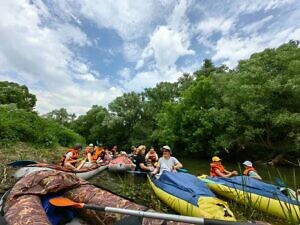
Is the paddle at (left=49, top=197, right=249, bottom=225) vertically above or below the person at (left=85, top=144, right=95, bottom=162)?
below

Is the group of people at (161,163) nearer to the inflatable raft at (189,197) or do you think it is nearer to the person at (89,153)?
the inflatable raft at (189,197)

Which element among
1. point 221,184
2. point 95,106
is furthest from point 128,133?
point 221,184

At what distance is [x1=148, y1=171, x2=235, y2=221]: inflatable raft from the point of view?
470 centimetres

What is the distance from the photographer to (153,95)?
45.7 metres

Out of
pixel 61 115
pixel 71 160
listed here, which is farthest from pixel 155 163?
pixel 61 115

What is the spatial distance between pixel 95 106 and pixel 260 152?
39.4 m

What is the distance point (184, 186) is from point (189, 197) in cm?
47

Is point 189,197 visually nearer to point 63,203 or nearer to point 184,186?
point 184,186

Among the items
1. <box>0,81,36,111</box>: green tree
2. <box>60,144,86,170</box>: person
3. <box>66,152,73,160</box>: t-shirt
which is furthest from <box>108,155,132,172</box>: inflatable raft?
<box>0,81,36,111</box>: green tree

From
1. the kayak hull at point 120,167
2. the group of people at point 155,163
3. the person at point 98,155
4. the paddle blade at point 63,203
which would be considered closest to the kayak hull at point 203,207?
the group of people at point 155,163

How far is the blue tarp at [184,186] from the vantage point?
5421 millimetres

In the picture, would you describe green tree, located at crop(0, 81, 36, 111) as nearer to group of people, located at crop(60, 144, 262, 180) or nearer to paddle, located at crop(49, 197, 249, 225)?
group of people, located at crop(60, 144, 262, 180)

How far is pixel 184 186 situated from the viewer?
586 centimetres

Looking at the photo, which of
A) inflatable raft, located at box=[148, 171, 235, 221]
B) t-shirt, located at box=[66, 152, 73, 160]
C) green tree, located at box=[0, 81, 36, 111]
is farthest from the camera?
green tree, located at box=[0, 81, 36, 111]
